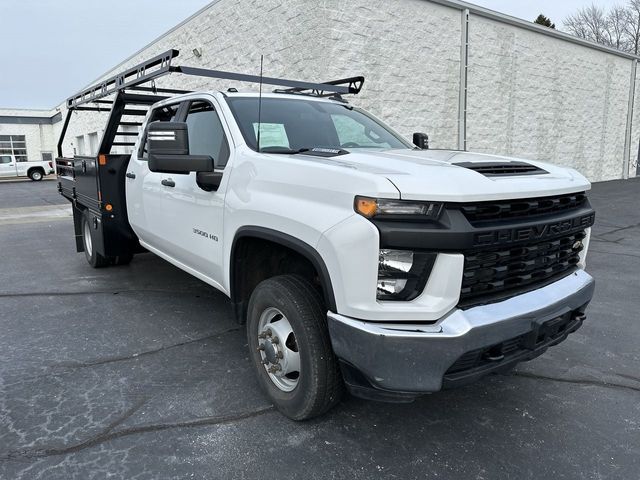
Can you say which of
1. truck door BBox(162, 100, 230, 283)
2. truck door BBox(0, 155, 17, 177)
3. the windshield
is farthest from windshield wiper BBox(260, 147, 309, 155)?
truck door BBox(0, 155, 17, 177)

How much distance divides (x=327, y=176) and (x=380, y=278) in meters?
0.59

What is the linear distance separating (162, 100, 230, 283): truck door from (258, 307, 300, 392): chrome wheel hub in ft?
2.12

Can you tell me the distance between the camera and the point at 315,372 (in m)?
2.58

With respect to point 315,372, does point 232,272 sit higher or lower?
higher

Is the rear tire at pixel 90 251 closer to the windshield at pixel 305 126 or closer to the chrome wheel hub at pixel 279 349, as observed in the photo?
the windshield at pixel 305 126

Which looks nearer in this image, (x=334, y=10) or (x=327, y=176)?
(x=327, y=176)

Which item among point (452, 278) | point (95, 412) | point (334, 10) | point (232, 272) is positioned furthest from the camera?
point (334, 10)

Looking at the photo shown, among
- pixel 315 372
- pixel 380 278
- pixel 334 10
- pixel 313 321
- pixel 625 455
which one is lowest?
pixel 625 455

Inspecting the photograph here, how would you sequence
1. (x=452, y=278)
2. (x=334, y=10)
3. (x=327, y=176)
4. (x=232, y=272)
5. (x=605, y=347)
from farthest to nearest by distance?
1. (x=334, y=10)
2. (x=605, y=347)
3. (x=232, y=272)
4. (x=327, y=176)
5. (x=452, y=278)

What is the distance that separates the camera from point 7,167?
105 feet

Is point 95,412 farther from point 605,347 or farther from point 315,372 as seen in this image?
point 605,347

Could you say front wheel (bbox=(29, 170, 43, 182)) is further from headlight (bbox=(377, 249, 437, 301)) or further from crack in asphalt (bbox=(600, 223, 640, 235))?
headlight (bbox=(377, 249, 437, 301))

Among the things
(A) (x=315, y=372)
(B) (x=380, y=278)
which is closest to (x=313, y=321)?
(A) (x=315, y=372)

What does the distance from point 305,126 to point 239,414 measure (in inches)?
83.4
